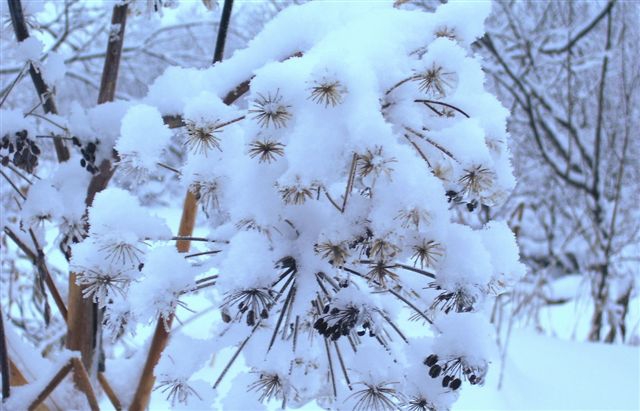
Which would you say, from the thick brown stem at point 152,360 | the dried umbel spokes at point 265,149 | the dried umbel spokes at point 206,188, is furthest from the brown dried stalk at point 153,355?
the dried umbel spokes at point 265,149

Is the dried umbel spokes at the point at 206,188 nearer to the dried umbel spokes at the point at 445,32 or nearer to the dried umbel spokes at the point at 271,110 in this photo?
the dried umbel spokes at the point at 271,110

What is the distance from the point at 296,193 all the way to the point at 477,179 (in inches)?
7.7

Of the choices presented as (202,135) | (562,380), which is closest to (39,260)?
(202,135)

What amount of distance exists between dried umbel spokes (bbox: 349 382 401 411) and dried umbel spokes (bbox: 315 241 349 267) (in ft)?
0.58

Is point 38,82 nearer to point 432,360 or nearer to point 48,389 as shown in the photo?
point 48,389

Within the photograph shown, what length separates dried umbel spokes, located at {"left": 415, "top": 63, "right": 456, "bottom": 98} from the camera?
1.92ft

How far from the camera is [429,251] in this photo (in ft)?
1.82

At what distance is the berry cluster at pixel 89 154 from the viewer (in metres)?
0.94

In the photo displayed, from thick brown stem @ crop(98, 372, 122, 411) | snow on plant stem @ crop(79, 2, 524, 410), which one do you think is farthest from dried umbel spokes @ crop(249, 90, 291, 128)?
thick brown stem @ crop(98, 372, 122, 411)

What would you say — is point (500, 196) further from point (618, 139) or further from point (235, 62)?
point (618, 139)

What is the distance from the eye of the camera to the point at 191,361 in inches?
26.9

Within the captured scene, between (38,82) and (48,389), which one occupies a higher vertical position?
(38,82)

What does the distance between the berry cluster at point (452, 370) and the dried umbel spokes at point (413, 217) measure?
0.16 m

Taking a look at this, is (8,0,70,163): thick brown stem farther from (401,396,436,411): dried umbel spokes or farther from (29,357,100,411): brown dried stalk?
(401,396,436,411): dried umbel spokes
